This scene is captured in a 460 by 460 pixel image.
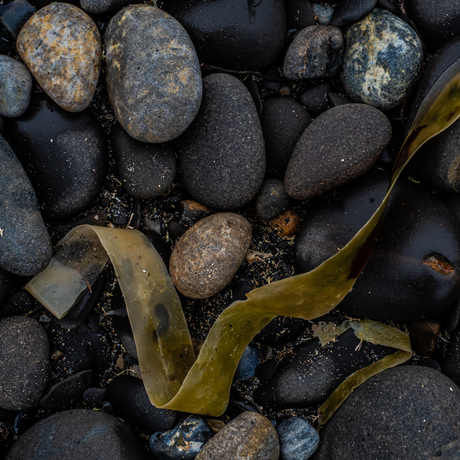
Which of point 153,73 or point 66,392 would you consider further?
point 66,392

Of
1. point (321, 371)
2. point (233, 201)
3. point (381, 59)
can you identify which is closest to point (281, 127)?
point (233, 201)

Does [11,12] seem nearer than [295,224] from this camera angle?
Yes

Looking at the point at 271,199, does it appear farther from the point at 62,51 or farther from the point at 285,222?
the point at 62,51

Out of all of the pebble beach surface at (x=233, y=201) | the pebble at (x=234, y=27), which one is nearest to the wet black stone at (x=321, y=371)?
the pebble beach surface at (x=233, y=201)

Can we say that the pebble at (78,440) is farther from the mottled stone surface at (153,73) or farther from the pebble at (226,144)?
the mottled stone surface at (153,73)

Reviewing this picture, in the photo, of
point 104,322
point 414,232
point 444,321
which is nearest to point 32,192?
point 104,322

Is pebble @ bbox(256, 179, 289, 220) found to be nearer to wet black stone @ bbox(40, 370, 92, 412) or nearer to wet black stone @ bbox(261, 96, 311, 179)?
wet black stone @ bbox(261, 96, 311, 179)

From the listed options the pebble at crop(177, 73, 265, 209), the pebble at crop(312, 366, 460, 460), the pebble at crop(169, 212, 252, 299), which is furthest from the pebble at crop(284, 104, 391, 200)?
the pebble at crop(312, 366, 460, 460)

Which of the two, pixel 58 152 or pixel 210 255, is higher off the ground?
pixel 58 152

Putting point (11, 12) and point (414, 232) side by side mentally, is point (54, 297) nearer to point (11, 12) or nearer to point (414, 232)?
point (11, 12)
